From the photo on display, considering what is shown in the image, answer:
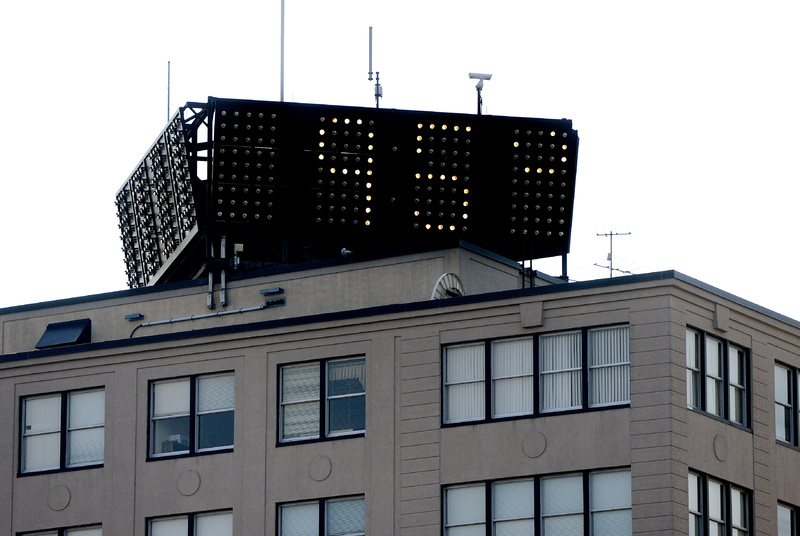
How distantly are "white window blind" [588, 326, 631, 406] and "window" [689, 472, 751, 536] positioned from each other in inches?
106

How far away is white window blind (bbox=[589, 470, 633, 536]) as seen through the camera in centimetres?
4516

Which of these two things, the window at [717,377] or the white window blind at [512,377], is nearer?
the window at [717,377]

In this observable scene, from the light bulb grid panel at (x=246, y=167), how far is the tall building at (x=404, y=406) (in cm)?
24

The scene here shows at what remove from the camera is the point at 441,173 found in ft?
193

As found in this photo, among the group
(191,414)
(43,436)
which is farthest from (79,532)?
(191,414)

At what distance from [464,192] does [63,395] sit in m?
14.0

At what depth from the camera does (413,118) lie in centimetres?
5859

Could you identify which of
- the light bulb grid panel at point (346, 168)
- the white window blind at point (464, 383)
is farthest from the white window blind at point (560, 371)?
the light bulb grid panel at point (346, 168)

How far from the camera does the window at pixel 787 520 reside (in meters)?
48.3

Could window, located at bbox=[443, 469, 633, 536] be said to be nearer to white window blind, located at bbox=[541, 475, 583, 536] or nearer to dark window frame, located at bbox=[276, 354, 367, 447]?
white window blind, located at bbox=[541, 475, 583, 536]

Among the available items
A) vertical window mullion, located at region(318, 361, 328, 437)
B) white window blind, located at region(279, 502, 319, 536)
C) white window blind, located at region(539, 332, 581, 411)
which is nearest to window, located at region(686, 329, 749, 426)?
white window blind, located at region(539, 332, 581, 411)

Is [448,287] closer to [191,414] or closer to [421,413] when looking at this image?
[421,413]

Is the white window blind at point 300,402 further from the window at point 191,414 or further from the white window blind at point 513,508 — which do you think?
the white window blind at point 513,508

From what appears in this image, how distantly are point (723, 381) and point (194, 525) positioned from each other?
48.8ft
